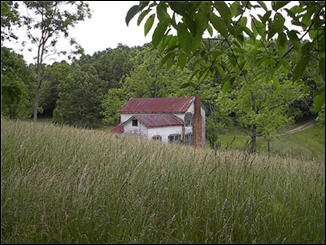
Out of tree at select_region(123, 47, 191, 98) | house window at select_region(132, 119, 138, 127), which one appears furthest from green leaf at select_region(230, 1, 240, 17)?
tree at select_region(123, 47, 191, 98)

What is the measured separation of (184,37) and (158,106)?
20.6 meters

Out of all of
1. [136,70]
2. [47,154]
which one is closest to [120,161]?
[47,154]

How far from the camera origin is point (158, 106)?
70.7 ft

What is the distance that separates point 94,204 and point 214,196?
3.13 feet

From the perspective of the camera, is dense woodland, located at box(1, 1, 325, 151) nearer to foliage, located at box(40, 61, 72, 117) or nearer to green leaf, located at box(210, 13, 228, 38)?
foliage, located at box(40, 61, 72, 117)

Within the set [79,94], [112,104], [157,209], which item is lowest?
[157,209]

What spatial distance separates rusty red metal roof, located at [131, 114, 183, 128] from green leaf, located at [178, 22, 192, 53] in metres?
17.9

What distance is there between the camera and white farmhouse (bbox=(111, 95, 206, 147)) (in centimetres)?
1941

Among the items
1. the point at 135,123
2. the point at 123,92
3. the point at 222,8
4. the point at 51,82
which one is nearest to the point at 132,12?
the point at 222,8

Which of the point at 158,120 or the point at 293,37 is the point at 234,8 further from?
the point at 158,120

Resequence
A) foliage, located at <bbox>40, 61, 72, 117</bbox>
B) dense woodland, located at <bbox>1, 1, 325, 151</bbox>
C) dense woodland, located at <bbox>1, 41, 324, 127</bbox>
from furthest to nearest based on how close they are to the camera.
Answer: dense woodland, located at <bbox>1, 41, 324, 127</bbox> < dense woodland, located at <bbox>1, 1, 325, 151</bbox> < foliage, located at <bbox>40, 61, 72, 117</bbox>

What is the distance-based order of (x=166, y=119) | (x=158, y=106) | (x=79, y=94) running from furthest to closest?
(x=158, y=106)
(x=166, y=119)
(x=79, y=94)

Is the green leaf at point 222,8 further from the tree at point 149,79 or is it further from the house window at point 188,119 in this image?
the tree at point 149,79

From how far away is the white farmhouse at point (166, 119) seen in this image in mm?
19406
